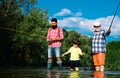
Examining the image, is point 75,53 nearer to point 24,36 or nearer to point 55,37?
point 55,37

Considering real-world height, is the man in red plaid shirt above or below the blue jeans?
above

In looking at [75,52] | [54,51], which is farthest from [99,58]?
[75,52]

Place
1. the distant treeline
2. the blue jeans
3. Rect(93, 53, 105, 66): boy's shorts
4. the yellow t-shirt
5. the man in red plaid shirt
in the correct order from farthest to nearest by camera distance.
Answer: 1. the distant treeline
2. the yellow t-shirt
3. the blue jeans
4. the man in red plaid shirt
5. Rect(93, 53, 105, 66): boy's shorts

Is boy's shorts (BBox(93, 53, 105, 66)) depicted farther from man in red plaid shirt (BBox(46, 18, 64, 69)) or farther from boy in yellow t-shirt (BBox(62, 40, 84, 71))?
boy in yellow t-shirt (BBox(62, 40, 84, 71))

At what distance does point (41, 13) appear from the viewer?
6306 cm

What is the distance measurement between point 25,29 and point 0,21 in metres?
8.20

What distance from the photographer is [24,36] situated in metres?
60.9

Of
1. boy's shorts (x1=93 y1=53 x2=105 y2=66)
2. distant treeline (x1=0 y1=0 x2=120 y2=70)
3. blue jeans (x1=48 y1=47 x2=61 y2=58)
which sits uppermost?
distant treeline (x1=0 y1=0 x2=120 y2=70)

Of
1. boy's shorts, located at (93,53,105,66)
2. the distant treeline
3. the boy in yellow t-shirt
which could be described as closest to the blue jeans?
the boy in yellow t-shirt

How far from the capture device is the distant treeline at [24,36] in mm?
58025

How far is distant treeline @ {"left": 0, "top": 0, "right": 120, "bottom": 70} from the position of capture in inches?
2284

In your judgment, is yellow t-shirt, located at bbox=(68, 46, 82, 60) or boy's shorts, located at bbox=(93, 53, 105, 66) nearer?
boy's shorts, located at bbox=(93, 53, 105, 66)

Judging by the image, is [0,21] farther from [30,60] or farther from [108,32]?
[108,32]

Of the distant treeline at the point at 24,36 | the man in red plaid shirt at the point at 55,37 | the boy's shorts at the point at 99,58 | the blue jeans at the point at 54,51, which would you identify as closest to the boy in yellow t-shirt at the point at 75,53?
the blue jeans at the point at 54,51
